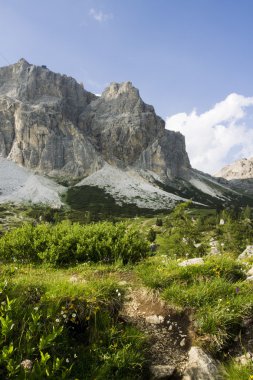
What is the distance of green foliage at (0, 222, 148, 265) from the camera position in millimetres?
11266

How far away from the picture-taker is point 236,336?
6945mm

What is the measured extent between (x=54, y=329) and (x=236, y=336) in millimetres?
3891

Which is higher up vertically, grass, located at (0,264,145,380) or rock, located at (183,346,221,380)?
grass, located at (0,264,145,380)

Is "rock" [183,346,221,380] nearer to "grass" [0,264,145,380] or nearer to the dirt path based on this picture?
the dirt path

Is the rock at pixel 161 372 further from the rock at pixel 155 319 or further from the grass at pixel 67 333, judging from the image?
the rock at pixel 155 319

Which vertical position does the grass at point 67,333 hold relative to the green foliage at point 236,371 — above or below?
above

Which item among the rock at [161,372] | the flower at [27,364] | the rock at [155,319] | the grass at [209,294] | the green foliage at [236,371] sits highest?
the grass at [209,294]

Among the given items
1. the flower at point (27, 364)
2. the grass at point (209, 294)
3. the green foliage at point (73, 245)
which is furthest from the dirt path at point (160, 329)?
the green foliage at point (73, 245)

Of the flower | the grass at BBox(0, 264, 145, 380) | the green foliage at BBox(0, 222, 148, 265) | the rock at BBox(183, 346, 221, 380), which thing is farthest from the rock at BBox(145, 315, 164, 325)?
the green foliage at BBox(0, 222, 148, 265)

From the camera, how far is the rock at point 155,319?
7229 millimetres

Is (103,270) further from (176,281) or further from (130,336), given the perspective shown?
(130,336)

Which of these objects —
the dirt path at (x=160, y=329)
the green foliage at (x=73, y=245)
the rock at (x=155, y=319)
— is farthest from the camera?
the green foliage at (x=73, y=245)

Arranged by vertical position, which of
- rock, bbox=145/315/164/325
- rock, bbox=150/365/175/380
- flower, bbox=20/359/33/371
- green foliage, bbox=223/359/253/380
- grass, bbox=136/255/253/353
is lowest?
rock, bbox=150/365/175/380

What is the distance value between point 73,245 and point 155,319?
5.14m
